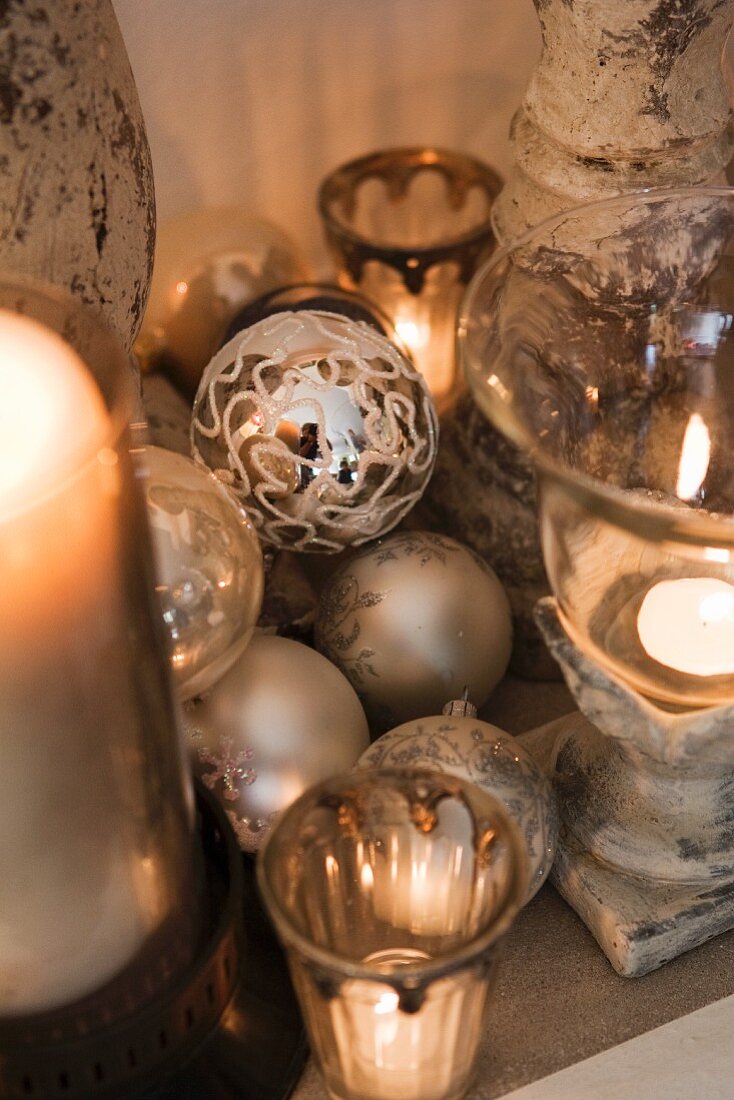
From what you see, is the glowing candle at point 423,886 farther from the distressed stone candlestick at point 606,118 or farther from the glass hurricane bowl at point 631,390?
the distressed stone candlestick at point 606,118

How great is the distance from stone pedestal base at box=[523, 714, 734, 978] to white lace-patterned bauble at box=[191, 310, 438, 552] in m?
0.17

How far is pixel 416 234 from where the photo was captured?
83 cm

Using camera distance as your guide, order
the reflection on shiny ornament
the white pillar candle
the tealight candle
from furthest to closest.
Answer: the reflection on shiny ornament → the tealight candle → the white pillar candle

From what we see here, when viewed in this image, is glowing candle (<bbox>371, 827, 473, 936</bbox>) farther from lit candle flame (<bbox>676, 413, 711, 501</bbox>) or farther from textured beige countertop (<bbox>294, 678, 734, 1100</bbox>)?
lit candle flame (<bbox>676, 413, 711, 501</bbox>)

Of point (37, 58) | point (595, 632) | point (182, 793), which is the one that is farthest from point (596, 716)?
point (37, 58)

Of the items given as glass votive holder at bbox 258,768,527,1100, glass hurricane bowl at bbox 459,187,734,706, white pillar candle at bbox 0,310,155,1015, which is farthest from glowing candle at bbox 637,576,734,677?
white pillar candle at bbox 0,310,155,1015

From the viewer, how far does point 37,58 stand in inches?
17.4

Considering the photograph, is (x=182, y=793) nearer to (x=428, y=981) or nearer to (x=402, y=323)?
(x=428, y=981)

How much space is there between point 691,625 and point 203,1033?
236 mm

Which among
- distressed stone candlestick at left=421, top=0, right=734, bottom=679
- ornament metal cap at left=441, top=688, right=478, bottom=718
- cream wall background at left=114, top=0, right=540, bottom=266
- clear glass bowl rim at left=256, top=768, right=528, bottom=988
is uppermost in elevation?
distressed stone candlestick at left=421, top=0, right=734, bottom=679

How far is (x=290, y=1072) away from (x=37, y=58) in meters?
0.37

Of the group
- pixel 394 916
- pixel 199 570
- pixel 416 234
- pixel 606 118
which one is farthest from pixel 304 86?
pixel 394 916

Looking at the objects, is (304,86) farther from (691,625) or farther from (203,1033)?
(203,1033)

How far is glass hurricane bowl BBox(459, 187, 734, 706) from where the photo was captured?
0.46 meters
